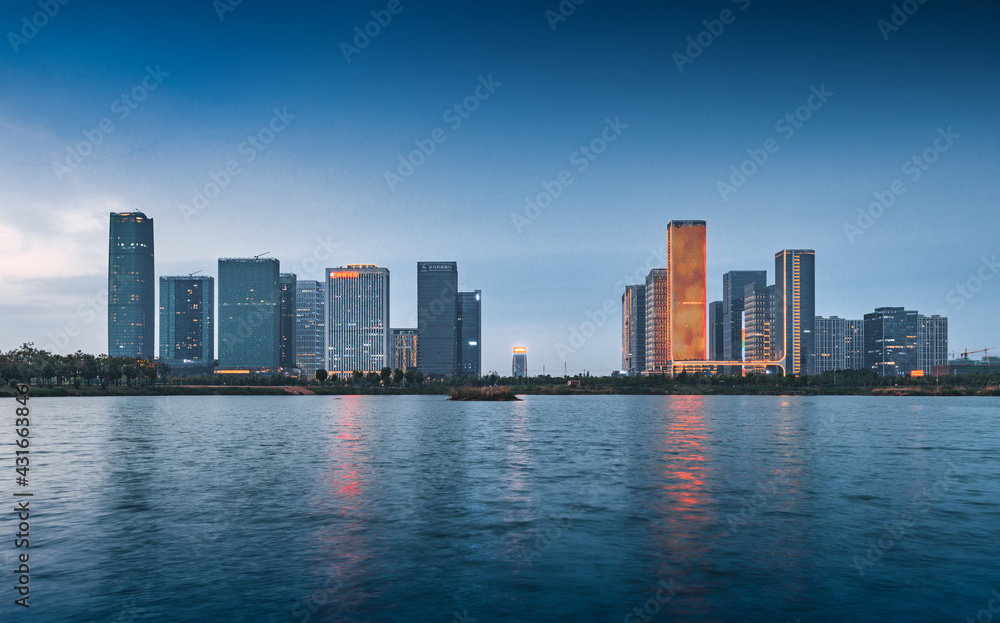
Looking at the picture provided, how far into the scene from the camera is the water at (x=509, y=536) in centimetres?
2389

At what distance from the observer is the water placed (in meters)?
23.9

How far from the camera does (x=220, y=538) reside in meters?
32.6

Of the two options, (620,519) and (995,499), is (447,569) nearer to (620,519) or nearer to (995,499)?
(620,519)

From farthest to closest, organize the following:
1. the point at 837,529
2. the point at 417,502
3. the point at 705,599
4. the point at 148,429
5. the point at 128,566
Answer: the point at 148,429, the point at 417,502, the point at 837,529, the point at 128,566, the point at 705,599

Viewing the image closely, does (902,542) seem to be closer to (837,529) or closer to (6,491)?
(837,529)

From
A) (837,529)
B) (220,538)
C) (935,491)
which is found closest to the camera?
(220,538)

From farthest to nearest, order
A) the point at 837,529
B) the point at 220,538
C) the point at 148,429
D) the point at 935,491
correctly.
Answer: the point at 148,429
the point at 935,491
the point at 837,529
the point at 220,538

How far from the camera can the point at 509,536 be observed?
33.9 m

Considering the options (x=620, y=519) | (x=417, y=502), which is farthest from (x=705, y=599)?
(x=417, y=502)

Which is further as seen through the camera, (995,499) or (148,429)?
(148,429)

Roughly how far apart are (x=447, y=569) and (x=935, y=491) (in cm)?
4053

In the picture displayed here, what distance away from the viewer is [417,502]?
1684 inches

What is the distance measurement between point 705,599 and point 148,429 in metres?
103

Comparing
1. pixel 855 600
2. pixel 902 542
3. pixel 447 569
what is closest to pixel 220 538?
pixel 447 569
